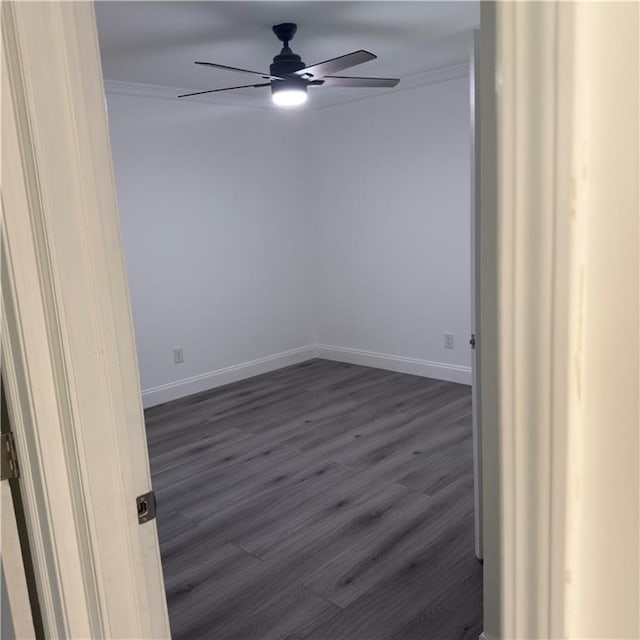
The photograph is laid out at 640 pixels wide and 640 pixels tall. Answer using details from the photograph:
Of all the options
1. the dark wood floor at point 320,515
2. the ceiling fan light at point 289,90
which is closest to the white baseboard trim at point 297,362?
the dark wood floor at point 320,515

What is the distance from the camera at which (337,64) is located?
2.92 metres

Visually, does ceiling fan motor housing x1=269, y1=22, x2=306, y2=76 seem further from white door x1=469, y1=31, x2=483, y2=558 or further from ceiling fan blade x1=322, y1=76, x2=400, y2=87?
white door x1=469, y1=31, x2=483, y2=558

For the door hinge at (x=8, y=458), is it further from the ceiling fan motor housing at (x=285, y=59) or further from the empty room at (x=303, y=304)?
the ceiling fan motor housing at (x=285, y=59)

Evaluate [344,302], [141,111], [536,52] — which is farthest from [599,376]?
[344,302]

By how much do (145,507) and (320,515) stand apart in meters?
1.93

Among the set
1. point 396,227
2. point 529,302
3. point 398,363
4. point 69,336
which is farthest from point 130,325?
point 398,363

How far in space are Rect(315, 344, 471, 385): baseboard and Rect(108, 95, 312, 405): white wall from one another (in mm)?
283

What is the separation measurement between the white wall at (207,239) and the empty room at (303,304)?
0.02 meters

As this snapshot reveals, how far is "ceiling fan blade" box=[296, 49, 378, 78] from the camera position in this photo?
9.07 feet

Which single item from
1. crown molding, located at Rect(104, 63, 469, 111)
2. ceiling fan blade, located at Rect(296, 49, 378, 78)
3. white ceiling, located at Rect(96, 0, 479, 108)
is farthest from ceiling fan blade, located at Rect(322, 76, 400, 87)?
crown molding, located at Rect(104, 63, 469, 111)

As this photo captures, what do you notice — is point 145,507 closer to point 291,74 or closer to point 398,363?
point 291,74

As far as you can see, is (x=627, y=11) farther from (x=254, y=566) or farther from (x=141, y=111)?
(x=141, y=111)

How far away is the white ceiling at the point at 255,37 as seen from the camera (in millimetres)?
2885

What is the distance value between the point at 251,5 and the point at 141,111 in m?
2.01
